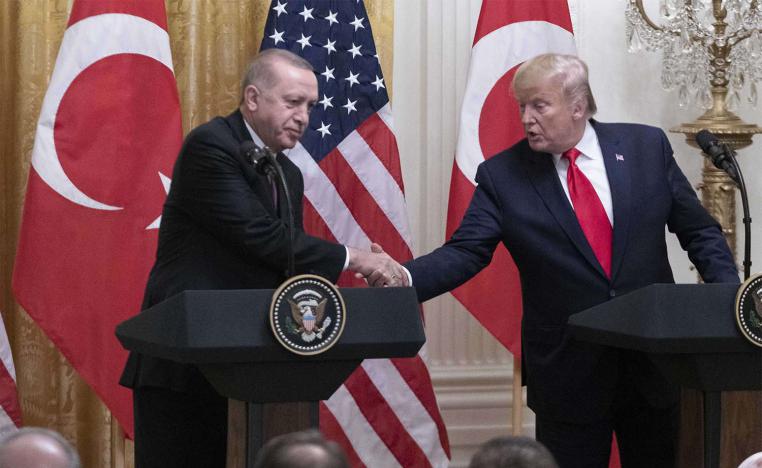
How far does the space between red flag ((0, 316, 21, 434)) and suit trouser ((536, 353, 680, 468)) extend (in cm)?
204

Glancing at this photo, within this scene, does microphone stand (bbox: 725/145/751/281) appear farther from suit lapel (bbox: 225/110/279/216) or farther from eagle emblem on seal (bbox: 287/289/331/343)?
suit lapel (bbox: 225/110/279/216)

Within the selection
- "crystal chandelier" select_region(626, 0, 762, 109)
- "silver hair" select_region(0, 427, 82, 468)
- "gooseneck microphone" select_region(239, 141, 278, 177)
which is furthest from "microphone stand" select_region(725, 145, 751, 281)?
"silver hair" select_region(0, 427, 82, 468)

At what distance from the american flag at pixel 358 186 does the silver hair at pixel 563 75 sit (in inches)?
47.7

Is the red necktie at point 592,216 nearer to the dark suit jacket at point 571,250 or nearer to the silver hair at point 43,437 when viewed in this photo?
the dark suit jacket at point 571,250

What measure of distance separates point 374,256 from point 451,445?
2197 millimetres

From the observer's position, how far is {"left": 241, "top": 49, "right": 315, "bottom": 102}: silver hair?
3.84 meters

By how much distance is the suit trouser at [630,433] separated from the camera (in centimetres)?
394

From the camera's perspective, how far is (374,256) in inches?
156

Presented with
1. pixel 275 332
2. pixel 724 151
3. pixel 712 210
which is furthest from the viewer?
pixel 712 210

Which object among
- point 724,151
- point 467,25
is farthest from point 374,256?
point 467,25

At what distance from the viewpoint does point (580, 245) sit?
3973 millimetres

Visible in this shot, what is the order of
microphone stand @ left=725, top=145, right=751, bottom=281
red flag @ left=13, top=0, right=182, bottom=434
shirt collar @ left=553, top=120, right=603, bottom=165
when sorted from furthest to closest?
red flag @ left=13, top=0, right=182, bottom=434 → shirt collar @ left=553, top=120, right=603, bottom=165 → microphone stand @ left=725, top=145, right=751, bottom=281

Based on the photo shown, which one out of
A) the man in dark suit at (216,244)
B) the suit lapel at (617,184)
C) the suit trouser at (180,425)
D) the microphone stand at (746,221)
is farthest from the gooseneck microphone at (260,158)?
the microphone stand at (746,221)

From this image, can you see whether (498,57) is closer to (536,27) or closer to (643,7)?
(536,27)
